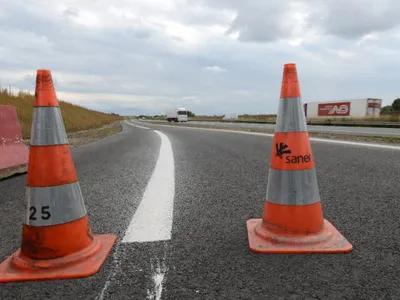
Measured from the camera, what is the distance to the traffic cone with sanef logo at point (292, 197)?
244 cm

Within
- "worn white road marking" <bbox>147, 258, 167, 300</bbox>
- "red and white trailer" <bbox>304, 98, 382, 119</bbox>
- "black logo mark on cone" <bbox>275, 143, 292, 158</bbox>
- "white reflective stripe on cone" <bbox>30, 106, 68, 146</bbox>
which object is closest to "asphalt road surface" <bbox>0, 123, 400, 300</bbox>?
"worn white road marking" <bbox>147, 258, 167, 300</bbox>

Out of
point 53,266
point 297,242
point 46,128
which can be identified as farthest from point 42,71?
point 297,242

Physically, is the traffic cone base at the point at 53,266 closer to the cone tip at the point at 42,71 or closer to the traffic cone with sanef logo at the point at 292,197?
the traffic cone with sanef logo at the point at 292,197

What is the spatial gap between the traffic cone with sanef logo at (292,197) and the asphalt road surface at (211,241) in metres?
0.14

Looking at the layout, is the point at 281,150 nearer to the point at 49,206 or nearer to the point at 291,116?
the point at 291,116

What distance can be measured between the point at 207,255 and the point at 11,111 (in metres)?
5.37

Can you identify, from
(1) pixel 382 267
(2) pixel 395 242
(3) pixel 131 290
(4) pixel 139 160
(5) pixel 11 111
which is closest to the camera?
(3) pixel 131 290

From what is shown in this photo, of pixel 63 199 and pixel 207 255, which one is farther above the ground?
pixel 63 199

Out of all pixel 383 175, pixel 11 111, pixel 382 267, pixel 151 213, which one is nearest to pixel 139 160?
pixel 11 111

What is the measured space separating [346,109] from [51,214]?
45.2 m

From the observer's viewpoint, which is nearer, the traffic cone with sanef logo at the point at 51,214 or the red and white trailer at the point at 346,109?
the traffic cone with sanef logo at the point at 51,214

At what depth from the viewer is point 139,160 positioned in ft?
23.1

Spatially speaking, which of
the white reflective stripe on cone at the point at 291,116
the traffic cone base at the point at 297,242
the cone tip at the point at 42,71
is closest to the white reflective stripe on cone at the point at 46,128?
the cone tip at the point at 42,71

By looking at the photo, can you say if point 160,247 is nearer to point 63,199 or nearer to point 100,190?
point 63,199
